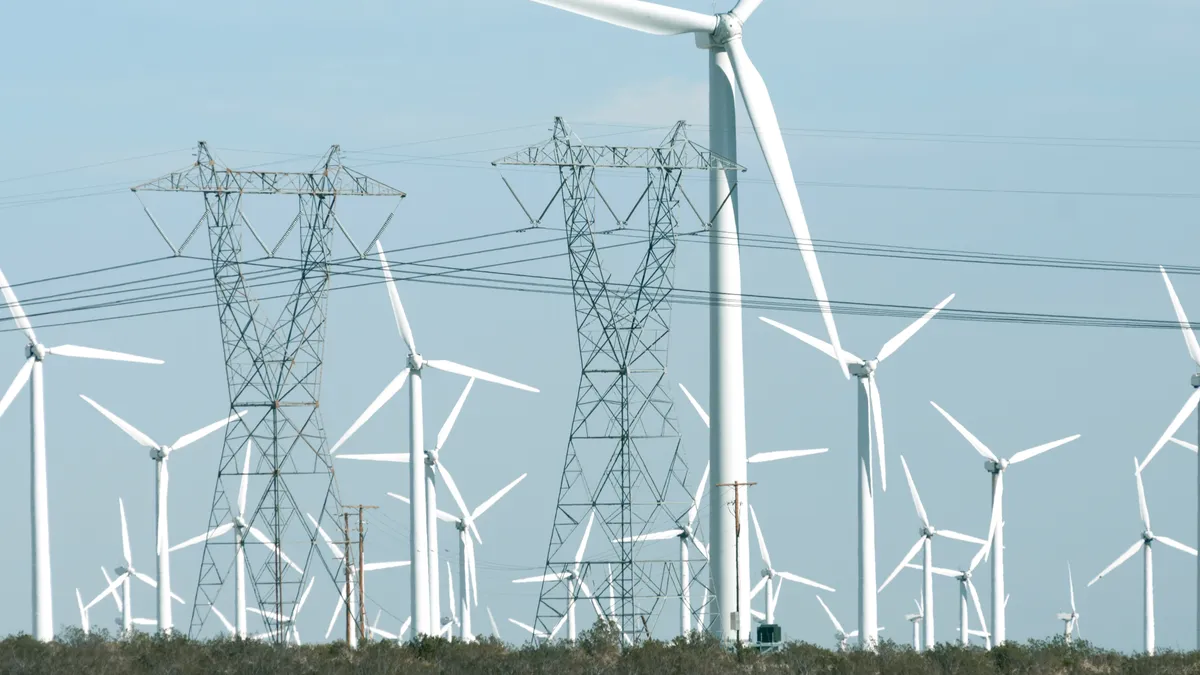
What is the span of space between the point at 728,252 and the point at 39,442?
23161mm

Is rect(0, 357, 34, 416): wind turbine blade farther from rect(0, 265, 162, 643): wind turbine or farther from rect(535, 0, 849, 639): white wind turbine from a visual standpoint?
rect(535, 0, 849, 639): white wind turbine

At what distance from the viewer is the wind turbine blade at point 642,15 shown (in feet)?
234

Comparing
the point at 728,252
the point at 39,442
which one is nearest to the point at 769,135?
the point at 728,252

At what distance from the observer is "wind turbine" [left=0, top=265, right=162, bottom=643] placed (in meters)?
72.8

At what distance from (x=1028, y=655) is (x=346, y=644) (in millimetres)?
21971

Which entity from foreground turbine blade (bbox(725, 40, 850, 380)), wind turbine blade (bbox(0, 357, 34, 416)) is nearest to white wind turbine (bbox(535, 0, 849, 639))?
foreground turbine blade (bbox(725, 40, 850, 380))

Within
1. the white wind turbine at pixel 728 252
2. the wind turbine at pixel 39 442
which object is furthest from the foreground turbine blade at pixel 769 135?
the wind turbine at pixel 39 442

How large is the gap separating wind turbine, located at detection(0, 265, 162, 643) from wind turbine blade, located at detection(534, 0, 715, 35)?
58.0 feet

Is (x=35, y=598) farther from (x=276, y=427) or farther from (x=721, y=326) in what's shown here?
(x=721, y=326)

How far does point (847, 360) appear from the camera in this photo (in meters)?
84.0

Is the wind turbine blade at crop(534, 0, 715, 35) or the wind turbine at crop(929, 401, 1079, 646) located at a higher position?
the wind turbine blade at crop(534, 0, 715, 35)

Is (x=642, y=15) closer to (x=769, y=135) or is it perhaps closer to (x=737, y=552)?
(x=769, y=135)

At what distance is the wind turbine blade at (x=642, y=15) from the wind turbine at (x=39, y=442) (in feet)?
58.0

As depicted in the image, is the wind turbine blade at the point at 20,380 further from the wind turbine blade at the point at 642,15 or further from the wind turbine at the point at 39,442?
the wind turbine blade at the point at 642,15
